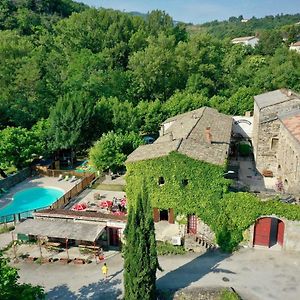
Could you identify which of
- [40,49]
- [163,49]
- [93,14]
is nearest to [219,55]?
[163,49]

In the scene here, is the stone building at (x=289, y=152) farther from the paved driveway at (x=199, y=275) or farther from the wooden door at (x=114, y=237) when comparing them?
the wooden door at (x=114, y=237)

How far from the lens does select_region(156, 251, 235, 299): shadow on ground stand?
25938mm

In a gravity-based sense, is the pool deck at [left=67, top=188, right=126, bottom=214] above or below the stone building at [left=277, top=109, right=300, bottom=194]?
below

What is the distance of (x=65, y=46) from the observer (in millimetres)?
77000

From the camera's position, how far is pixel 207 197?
30.2 m

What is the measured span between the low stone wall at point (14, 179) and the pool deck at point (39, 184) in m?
0.48

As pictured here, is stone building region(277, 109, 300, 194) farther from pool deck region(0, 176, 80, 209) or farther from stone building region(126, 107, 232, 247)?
pool deck region(0, 176, 80, 209)

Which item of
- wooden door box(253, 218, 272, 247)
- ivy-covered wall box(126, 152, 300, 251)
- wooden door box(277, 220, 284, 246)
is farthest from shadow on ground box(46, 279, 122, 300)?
wooden door box(277, 220, 284, 246)

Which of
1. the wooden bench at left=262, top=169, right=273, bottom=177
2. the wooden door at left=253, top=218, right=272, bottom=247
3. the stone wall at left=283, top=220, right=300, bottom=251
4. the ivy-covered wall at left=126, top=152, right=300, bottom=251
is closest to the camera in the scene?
the stone wall at left=283, top=220, right=300, bottom=251

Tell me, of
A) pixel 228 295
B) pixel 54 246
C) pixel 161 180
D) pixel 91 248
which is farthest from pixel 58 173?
pixel 228 295

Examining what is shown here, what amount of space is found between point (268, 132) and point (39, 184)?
27163mm

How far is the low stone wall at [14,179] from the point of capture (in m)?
44.1

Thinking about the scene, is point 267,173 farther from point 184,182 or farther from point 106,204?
point 106,204

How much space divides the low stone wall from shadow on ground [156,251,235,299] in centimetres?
2480
